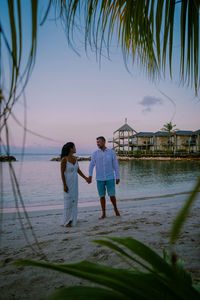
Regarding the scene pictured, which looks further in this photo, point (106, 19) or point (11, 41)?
point (106, 19)

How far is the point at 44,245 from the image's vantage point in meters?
3.09

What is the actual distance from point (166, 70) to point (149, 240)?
2731mm

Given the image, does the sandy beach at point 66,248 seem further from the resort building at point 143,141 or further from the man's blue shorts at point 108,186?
the resort building at point 143,141

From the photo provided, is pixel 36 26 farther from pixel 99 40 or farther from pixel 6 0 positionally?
pixel 99 40

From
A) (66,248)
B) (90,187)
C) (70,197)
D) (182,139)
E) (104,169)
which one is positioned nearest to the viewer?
(66,248)

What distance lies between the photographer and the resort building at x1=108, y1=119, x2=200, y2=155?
58.2m

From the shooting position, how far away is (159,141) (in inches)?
2574

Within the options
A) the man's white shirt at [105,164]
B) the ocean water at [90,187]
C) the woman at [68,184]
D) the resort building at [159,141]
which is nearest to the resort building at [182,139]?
the resort building at [159,141]

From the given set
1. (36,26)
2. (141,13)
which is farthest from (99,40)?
(36,26)

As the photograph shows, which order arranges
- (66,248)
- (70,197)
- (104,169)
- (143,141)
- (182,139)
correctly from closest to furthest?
1. (66,248)
2. (70,197)
3. (104,169)
4. (182,139)
5. (143,141)

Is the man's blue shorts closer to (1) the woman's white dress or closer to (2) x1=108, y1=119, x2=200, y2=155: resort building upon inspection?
(1) the woman's white dress

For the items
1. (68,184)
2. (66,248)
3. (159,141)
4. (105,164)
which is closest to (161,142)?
(159,141)

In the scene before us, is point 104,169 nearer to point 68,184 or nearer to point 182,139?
point 68,184

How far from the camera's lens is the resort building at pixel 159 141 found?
5816 centimetres
